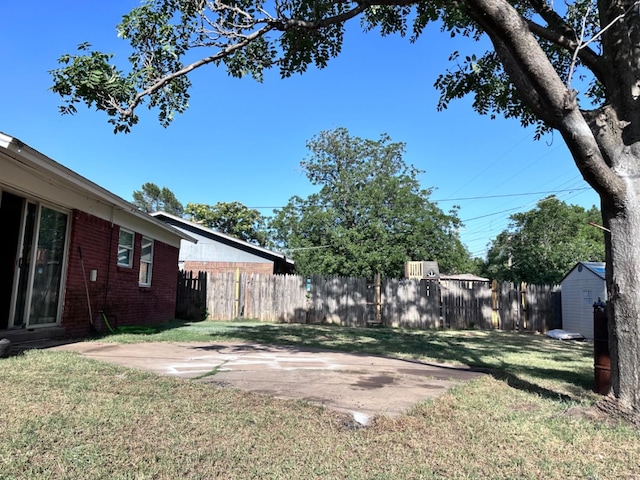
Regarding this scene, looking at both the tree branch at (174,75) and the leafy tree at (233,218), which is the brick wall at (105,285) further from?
the leafy tree at (233,218)

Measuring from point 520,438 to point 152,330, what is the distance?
356 inches

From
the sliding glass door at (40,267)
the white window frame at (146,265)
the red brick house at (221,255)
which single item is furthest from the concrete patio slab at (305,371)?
the red brick house at (221,255)

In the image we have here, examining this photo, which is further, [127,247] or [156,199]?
[156,199]

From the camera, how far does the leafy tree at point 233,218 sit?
4847cm

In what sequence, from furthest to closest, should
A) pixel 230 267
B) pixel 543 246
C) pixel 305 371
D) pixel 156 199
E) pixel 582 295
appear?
1. pixel 156 199
2. pixel 543 246
3. pixel 230 267
4. pixel 582 295
5. pixel 305 371

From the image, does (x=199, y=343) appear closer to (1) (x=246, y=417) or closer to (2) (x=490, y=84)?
(1) (x=246, y=417)

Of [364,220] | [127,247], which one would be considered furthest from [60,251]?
[364,220]

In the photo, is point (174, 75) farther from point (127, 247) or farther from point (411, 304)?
point (411, 304)

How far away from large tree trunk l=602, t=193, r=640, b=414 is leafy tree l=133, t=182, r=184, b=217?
57.8 m

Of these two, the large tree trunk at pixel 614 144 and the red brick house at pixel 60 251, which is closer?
the large tree trunk at pixel 614 144

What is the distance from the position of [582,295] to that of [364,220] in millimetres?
15363

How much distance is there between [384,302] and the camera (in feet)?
56.4

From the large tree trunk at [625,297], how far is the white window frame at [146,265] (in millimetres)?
11197

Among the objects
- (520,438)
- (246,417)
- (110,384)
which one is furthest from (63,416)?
(520,438)
